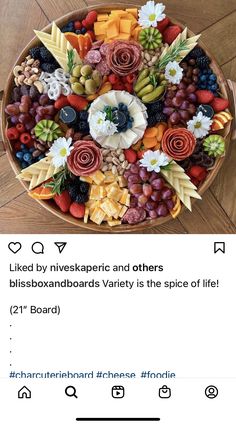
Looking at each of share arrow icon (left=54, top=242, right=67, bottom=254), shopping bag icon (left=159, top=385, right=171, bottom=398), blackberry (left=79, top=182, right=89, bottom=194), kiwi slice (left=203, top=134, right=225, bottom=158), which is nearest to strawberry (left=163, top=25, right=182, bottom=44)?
kiwi slice (left=203, top=134, right=225, bottom=158)

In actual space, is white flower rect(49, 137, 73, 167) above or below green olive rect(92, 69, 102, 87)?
below

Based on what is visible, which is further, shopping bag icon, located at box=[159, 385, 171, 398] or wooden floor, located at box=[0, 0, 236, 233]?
wooden floor, located at box=[0, 0, 236, 233]

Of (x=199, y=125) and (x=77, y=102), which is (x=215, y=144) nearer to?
(x=199, y=125)

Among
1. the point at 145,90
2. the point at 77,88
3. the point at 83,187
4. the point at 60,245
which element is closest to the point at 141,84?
the point at 145,90

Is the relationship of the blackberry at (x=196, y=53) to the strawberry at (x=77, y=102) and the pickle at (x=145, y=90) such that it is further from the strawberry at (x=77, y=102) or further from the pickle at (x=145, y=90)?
the strawberry at (x=77, y=102)

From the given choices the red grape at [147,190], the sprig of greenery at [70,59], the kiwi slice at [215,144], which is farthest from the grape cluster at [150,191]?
the sprig of greenery at [70,59]

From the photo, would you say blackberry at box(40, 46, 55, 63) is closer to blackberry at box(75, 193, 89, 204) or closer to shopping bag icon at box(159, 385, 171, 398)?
blackberry at box(75, 193, 89, 204)
